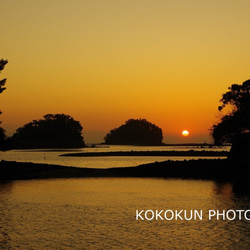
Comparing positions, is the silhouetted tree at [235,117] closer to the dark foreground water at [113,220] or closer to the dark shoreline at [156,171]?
the dark shoreline at [156,171]

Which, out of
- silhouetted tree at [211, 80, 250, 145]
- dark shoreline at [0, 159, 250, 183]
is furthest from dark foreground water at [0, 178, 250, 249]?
silhouetted tree at [211, 80, 250, 145]

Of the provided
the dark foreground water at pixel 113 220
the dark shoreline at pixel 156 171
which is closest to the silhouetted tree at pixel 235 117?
the dark shoreline at pixel 156 171

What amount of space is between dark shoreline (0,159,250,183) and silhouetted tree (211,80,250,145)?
36.5 ft

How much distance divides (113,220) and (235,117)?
4743cm

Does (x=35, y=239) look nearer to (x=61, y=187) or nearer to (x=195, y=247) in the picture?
(x=195, y=247)

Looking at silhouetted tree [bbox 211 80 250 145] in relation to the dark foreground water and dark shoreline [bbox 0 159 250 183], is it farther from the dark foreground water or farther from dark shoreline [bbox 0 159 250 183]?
the dark foreground water

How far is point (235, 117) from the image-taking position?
6831 cm

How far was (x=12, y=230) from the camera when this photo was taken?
69.6 ft

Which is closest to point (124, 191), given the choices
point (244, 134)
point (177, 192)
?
point (177, 192)

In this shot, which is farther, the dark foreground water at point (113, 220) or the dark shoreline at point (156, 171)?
the dark shoreline at point (156, 171)

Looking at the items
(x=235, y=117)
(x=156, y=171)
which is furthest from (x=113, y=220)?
(x=235, y=117)

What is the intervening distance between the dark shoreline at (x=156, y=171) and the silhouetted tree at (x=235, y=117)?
11.1m

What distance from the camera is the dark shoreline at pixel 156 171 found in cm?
5094

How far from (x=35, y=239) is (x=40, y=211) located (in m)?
7.38
